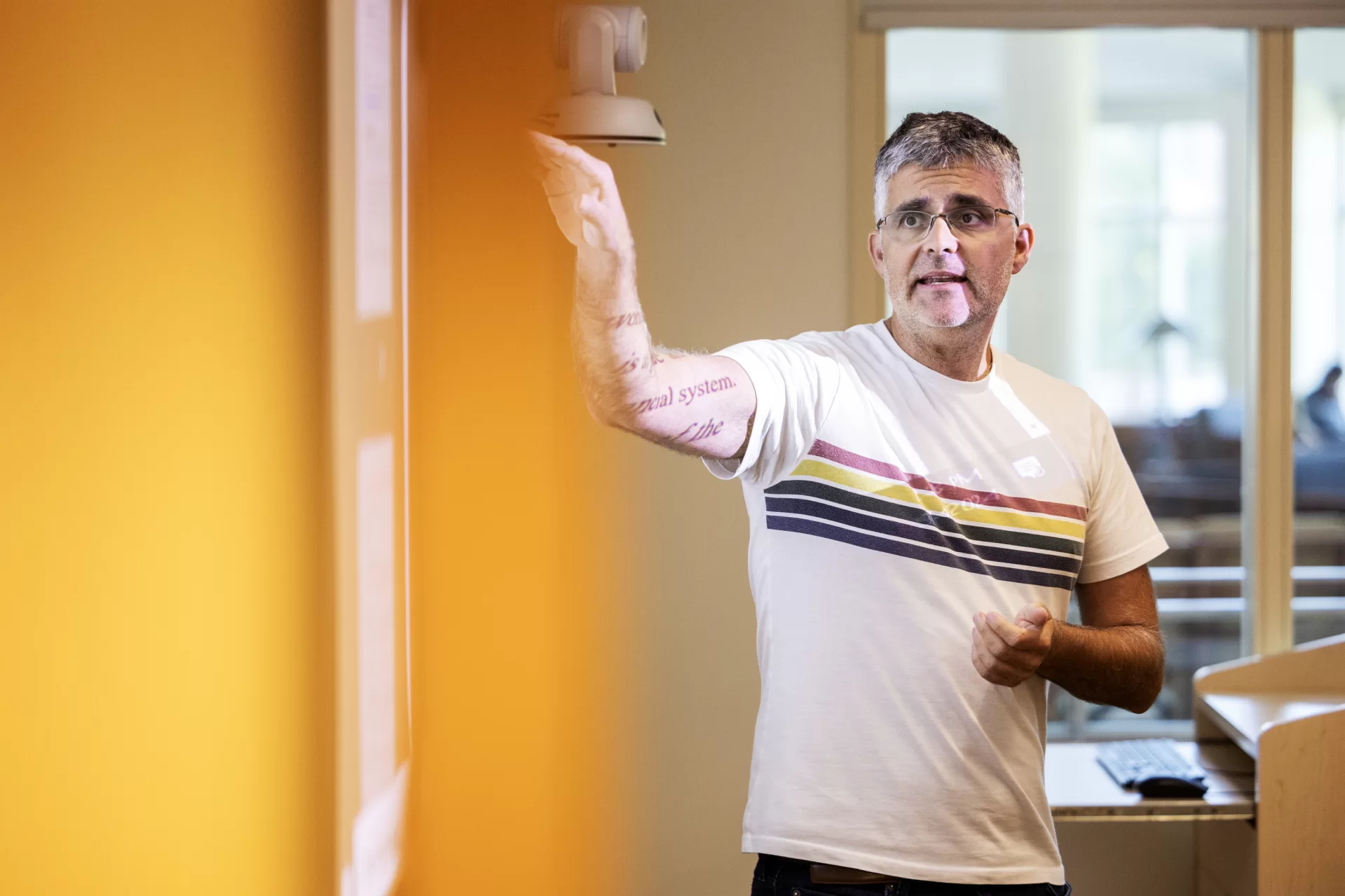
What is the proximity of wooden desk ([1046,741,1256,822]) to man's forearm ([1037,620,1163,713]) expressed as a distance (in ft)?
1.51

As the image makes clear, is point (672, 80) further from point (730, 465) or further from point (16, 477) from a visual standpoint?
point (16, 477)

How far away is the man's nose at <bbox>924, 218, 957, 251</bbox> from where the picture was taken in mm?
1198

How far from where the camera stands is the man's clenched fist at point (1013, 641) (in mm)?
1001

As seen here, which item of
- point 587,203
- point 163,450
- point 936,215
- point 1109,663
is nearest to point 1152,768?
point 1109,663

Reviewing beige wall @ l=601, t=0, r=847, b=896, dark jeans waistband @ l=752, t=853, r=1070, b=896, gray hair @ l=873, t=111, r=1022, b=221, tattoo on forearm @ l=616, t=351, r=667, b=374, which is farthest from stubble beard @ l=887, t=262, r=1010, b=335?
beige wall @ l=601, t=0, r=847, b=896

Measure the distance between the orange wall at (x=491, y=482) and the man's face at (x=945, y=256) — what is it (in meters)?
0.38

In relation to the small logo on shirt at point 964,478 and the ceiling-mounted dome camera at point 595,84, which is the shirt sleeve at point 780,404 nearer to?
the small logo on shirt at point 964,478

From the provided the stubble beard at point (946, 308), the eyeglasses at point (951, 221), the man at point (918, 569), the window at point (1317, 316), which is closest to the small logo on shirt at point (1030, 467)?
the man at point (918, 569)

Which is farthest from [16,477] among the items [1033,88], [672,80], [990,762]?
[1033,88]

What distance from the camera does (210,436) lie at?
34.1 inches

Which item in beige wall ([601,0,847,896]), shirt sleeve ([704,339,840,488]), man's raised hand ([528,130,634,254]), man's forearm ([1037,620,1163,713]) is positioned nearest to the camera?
man's raised hand ([528,130,634,254])

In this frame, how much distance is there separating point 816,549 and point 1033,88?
1.44 m

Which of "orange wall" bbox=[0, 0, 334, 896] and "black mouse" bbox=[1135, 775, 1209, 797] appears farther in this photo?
"black mouse" bbox=[1135, 775, 1209, 797]

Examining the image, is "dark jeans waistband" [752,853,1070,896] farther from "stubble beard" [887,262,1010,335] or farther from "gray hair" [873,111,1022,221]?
"gray hair" [873,111,1022,221]
